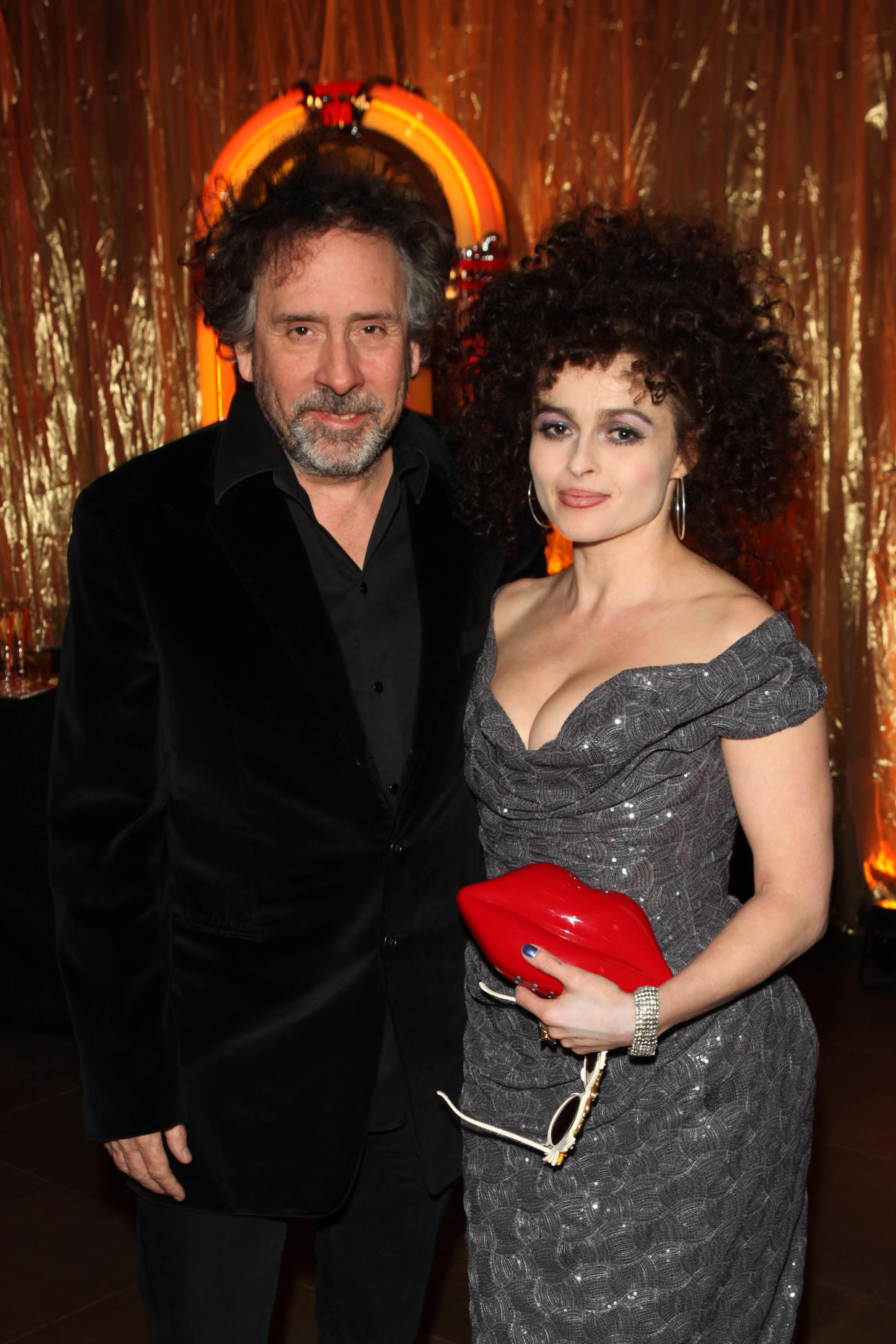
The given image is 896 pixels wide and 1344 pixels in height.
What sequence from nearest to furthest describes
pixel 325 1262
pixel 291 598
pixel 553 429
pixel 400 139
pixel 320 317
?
pixel 553 429 → pixel 291 598 → pixel 320 317 → pixel 325 1262 → pixel 400 139

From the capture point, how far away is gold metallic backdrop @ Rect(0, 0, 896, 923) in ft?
13.9

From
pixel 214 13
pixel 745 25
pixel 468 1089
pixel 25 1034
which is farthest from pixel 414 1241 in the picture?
pixel 214 13

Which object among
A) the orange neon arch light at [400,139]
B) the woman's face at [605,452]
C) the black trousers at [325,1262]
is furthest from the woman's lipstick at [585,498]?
the orange neon arch light at [400,139]

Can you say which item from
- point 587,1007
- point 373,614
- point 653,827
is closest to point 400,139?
point 373,614

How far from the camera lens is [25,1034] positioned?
4004mm

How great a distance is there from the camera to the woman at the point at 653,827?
60.7 inches

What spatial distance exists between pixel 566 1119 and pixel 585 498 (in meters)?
0.77

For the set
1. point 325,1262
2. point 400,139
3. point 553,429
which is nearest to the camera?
point 553,429

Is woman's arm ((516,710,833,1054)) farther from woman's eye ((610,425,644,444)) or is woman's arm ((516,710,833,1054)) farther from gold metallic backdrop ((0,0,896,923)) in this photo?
gold metallic backdrop ((0,0,896,923))

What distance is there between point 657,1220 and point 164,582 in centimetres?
100

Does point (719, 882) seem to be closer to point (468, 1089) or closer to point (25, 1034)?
point (468, 1089)

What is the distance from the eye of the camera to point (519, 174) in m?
4.70

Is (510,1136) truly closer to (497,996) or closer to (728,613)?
(497,996)

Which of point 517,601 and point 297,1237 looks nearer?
point 517,601
